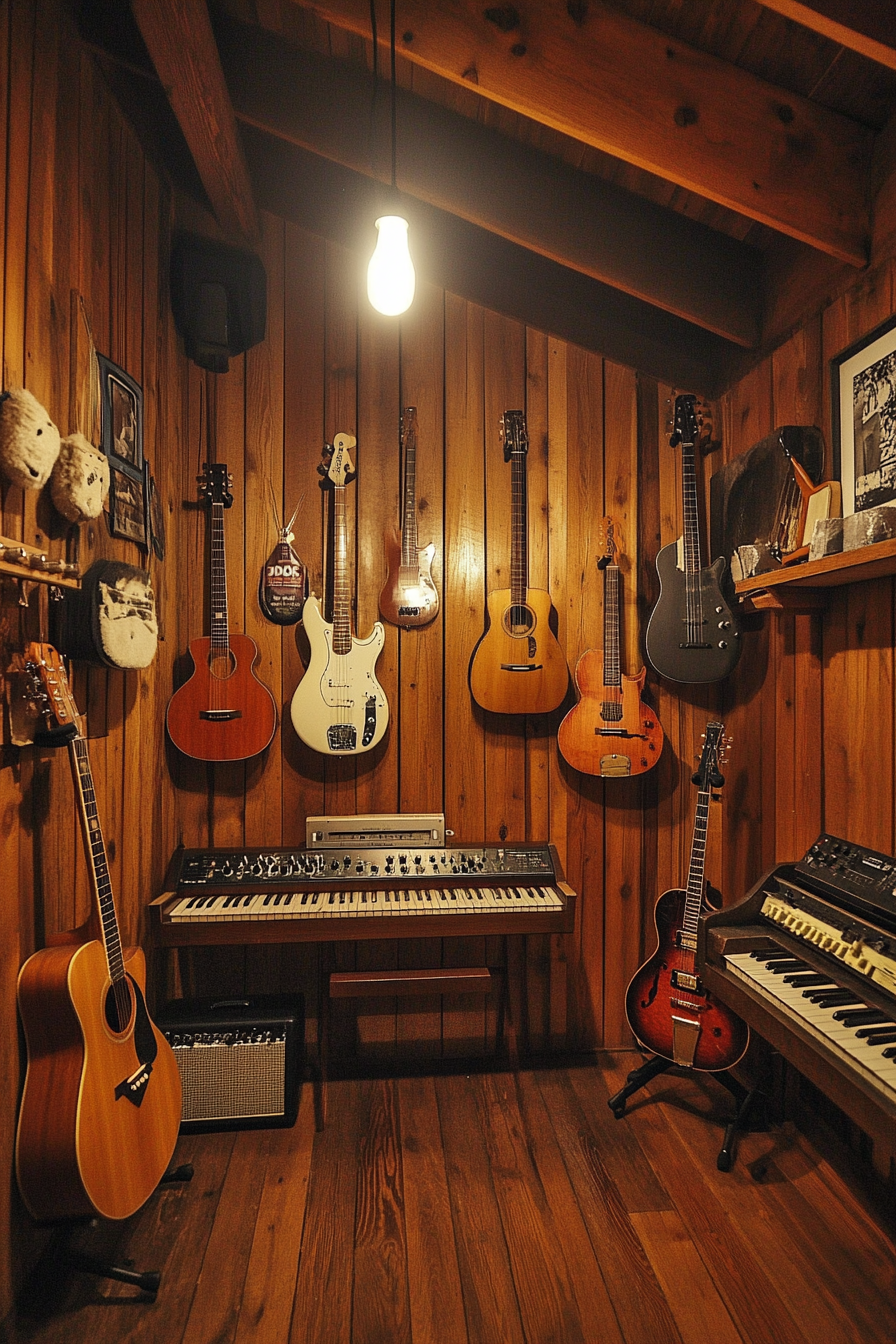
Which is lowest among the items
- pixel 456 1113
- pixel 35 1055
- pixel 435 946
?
pixel 456 1113

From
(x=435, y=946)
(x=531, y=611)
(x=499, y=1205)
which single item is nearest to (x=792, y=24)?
Result: (x=531, y=611)

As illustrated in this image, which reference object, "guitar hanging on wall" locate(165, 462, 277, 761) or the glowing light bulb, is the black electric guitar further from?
"guitar hanging on wall" locate(165, 462, 277, 761)

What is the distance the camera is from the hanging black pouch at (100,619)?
1789 mm

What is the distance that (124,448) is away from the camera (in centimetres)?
213

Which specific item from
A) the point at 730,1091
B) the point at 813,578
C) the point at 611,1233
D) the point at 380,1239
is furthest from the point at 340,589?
the point at 730,1091

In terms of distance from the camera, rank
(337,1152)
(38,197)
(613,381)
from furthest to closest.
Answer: (613,381)
(337,1152)
(38,197)

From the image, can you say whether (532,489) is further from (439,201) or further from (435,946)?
(435,946)

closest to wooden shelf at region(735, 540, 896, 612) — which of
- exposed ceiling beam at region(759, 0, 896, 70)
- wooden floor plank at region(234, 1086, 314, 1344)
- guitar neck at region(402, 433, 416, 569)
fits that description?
exposed ceiling beam at region(759, 0, 896, 70)

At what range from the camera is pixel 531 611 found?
259 centimetres

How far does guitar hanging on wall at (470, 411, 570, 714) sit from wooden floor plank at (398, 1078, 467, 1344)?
139 cm

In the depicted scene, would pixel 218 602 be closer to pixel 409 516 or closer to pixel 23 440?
pixel 409 516

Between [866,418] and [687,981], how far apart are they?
1.78m

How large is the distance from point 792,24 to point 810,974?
2344 millimetres

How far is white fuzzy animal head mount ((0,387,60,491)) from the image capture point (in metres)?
1.44
